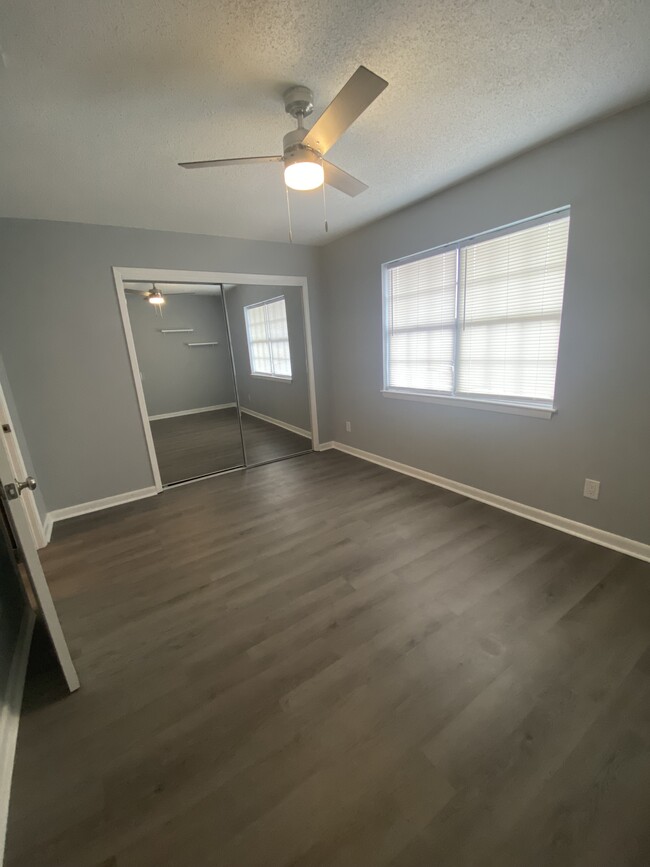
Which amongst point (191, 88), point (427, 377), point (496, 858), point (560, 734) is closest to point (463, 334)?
point (427, 377)

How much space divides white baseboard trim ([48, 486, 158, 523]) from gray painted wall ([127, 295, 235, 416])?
1702mm

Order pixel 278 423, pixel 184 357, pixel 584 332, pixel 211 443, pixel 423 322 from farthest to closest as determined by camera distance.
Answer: pixel 278 423 → pixel 184 357 → pixel 211 443 → pixel 423 322 → pixel 584 332

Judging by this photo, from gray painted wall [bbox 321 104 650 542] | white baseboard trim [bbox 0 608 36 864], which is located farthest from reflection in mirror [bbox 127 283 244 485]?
gray painted wall [bbox 321 104 650 542]

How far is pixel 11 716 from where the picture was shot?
133cm

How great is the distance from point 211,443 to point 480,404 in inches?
144

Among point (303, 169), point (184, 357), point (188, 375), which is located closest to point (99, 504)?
point (188, 375)

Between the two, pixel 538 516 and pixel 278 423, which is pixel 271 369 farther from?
pixel 538 516

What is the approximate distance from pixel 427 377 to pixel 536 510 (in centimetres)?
148

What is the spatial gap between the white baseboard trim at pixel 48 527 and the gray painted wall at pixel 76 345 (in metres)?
0.14

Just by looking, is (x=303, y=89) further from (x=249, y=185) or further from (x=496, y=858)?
(x=496, y=858)

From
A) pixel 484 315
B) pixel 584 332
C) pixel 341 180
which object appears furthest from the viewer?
pixel 484 315

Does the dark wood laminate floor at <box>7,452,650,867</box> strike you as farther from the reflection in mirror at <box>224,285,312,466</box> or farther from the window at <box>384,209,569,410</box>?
the reflection in mirror at <box>224,285,312,466</box>

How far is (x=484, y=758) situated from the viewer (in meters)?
1.16

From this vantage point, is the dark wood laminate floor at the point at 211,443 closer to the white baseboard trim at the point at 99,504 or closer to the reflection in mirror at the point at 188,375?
the reflection in mirror at the point at 188,375
